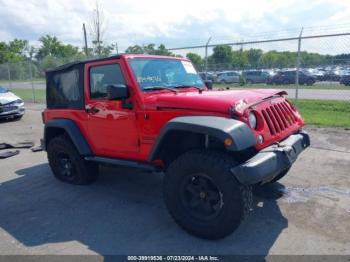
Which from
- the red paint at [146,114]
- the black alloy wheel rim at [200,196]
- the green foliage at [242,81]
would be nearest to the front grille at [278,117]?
the red paint at [146,114]

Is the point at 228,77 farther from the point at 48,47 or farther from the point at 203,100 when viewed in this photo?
the point at 48,47

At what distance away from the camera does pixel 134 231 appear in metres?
3.60

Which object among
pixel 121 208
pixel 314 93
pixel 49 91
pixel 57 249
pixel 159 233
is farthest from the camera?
pixel 314 93

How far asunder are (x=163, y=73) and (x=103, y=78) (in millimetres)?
805

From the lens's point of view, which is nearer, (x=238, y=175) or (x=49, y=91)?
(x=238, y=175)

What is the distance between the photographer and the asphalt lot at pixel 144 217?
10.7 ft

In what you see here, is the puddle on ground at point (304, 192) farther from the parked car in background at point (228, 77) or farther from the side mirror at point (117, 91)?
the parked car in background at point (228, 77)

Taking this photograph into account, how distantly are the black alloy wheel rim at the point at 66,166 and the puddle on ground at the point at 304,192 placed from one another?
312cm

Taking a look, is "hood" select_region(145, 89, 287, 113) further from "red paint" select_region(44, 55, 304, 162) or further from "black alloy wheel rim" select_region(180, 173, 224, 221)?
"black alloy wheel rim" select_region(180, 173, 224, 221)

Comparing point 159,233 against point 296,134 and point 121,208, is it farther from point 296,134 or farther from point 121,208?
point 296,134

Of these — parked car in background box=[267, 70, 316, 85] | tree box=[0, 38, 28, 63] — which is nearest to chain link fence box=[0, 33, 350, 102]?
parked car in background box=[267, 70, 316, 85]

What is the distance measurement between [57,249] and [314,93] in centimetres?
1331

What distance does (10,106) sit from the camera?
1173 cm

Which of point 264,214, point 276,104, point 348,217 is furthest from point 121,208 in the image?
point 348,217
